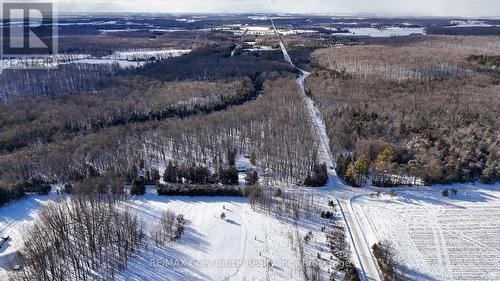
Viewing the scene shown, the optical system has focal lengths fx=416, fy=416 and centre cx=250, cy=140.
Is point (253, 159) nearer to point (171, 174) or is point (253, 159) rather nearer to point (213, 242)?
point (171, 174)

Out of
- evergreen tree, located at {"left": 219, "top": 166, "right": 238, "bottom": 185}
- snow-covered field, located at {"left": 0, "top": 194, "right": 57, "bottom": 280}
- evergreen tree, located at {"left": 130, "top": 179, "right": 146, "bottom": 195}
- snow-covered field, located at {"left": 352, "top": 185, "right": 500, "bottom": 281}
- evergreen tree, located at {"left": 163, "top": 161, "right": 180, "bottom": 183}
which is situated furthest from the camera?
evergreen tree, located at {"left": 163, "top": 161, "right": 180, "bottom": 183}

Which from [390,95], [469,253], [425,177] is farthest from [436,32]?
[469,253]

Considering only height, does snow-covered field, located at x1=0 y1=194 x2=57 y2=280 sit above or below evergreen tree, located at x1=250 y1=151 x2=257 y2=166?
below

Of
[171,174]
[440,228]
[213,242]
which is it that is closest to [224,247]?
[213,242]

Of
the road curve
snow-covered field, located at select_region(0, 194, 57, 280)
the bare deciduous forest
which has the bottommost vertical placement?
snow-covered field, located at select_region(0, 194, 57, 280)

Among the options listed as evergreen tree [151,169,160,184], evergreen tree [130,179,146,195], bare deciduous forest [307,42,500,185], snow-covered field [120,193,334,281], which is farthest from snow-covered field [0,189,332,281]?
bare deciduous forest [307,42,500,185]

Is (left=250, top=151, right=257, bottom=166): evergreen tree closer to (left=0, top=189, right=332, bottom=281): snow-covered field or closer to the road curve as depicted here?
the road curve

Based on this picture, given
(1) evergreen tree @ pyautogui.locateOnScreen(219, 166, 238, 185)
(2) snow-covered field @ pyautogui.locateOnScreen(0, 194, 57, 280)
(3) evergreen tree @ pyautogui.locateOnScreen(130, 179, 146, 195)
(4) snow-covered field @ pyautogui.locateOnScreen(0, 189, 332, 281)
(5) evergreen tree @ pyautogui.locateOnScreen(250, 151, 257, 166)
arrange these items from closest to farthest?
(4) snow-covered field @ pyautogui.locateOnScreen(0, 189, 332, 281), (2) snow-covered field @ pyautogui.locateOnScreen(0, 194, 57, 280), (3) evergreen tree @ pyautogui.locateOnScreen(130, 179, 146, 195), (1) evergreen tree @ pyautogui.locateOnScreen(219, 166, 238, 185), (5) evergreen tree @ pyautogui.locateOnScreen(250, 151, 257, 166)

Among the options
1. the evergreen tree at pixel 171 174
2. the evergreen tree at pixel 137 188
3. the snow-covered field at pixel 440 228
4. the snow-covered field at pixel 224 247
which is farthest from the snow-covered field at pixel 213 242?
the snow-covered field at pixel 440 228

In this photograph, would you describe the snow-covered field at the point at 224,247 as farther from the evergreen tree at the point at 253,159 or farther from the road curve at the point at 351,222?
the evergreen tree at the point at 253,159
